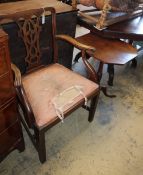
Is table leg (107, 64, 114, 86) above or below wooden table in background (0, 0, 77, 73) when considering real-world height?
below

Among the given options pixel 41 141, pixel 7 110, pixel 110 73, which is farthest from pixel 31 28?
pixel 110 73

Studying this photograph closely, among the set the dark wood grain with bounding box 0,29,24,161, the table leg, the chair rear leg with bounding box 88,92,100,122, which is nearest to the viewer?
the dark wood grain with bounding box 0,29,24,161

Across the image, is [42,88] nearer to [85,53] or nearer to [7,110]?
[7,110]

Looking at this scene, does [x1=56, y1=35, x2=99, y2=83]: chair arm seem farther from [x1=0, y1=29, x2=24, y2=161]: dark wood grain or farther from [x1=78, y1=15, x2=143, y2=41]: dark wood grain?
[x1=0, y1=29, x2=24, y2=161]: dark wood grain

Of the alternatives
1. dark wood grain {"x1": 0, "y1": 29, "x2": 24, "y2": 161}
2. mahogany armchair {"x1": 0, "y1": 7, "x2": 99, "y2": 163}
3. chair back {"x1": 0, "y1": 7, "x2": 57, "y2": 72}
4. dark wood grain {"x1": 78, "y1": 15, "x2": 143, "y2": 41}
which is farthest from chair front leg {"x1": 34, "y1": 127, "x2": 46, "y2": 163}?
dark wood grain {"x1": 78, "y1": 15, "x2": 143, "y2": 41}

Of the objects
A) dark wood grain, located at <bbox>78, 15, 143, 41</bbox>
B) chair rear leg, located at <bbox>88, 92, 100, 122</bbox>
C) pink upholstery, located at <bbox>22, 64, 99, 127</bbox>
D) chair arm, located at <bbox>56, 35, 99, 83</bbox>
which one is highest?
dark wood grain, located at <bbox>78, 15, 143, 41</bbox>

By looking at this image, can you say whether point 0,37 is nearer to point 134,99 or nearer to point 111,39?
point 111,39

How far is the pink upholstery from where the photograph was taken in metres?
1.23

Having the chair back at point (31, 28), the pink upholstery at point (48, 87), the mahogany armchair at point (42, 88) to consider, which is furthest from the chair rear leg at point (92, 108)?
the chair back at point (31, 28)

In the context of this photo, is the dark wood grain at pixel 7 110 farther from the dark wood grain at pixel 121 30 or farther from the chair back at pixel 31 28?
the dark wood grain at pixel 121 30

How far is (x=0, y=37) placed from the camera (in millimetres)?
867

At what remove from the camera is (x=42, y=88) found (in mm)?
1394

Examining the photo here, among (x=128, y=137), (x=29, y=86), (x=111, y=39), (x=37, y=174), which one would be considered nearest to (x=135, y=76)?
(x=111, y=39)

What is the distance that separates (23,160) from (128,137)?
934 mm
